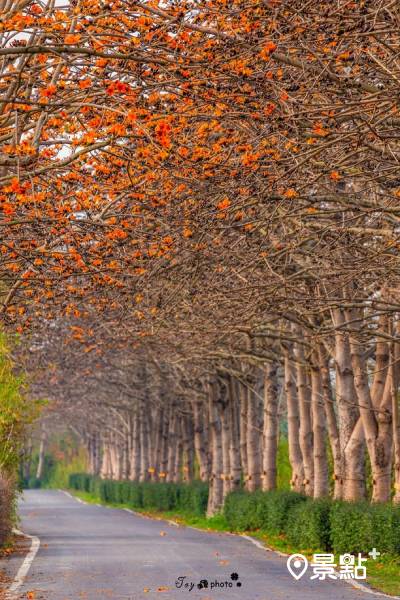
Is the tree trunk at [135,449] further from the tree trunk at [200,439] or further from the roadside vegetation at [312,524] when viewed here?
the roadside vegetation at [312,524]

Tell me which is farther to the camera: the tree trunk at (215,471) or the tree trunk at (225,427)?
the tree trunk at (215,471)

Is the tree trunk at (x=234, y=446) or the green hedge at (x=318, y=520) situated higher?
the tree trunk at (x=234, y=446)

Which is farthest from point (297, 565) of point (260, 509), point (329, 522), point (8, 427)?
point (8, 427)

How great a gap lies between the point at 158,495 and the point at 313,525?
2920cm

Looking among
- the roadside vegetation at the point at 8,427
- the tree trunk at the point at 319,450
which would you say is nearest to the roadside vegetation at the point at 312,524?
the tree trunk at the point at 319,450

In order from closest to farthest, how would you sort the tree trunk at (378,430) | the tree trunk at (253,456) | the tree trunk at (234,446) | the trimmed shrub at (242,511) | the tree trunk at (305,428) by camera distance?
the tree trunk at (378,430) < the tree trunk at (305,428) < the trimmed shrub at (242,511) < the tree trunk at (253,456) < the tree trunk at (234,446)

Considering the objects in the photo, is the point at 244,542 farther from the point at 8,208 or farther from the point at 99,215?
the point at 8,208

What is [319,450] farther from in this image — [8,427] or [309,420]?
[8,427]

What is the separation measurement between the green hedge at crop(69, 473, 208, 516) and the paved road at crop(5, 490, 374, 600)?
1131 cm

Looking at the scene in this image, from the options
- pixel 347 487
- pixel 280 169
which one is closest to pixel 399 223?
pixel 280 169

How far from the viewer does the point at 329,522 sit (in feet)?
72.6

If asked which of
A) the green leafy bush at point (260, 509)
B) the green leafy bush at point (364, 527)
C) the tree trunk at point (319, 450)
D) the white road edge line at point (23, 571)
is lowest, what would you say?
the white road edge line at point (23, 571)

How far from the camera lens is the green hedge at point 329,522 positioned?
1942cm

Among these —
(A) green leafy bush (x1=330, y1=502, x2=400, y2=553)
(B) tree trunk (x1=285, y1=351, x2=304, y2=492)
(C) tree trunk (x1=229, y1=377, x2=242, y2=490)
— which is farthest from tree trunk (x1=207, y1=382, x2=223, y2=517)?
(A) green leafy bush (x1=330, y1=502, x2=400, y2=553)
